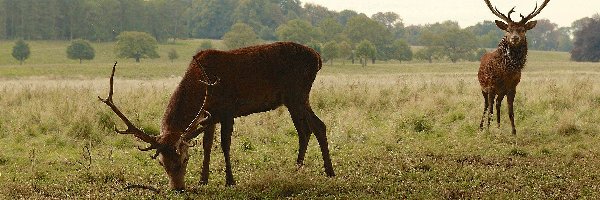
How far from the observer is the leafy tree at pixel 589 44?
243 ft

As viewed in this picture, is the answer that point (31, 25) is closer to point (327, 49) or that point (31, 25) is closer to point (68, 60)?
point (68, 60)

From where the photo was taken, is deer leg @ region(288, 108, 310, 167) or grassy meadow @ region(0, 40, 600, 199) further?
deer leg @ region(288, 108, 310, 167)

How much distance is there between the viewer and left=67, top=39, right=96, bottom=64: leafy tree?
70.1 m

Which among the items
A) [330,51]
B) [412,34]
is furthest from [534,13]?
[412,34]

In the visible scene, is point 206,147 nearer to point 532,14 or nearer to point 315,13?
point 532,14

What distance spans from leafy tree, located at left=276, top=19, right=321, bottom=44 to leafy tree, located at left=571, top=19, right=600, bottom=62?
36.9 meters

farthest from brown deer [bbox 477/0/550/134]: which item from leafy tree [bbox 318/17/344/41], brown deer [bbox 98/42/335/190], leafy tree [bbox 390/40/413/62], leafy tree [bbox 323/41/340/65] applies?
leafy tree [bbox 318/17/344/41]

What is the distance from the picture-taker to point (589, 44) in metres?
74.8

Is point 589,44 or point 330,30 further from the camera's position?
point 330,30

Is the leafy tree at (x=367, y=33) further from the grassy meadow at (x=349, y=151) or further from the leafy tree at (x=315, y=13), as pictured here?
the grassy meadow at (x=349, y=151)

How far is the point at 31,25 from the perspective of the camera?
81062mm

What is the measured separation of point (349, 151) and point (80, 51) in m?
67.7

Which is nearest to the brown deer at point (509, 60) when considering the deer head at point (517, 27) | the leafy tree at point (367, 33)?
the deer head at point (517, 27)

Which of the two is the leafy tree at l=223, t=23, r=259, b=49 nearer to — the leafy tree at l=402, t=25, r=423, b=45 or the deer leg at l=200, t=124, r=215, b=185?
the leafy tree at l=402, t=25, r=423, b=45
